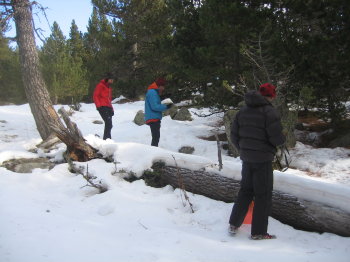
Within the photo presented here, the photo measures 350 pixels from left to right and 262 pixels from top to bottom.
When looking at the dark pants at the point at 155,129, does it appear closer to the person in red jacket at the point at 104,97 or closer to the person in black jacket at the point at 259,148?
the person in red jacket at the point at 104,97

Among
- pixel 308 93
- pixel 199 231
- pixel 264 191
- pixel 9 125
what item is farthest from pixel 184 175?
pixel 9 125

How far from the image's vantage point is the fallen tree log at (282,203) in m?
2.96

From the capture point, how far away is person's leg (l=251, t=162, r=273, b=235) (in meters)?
2.98

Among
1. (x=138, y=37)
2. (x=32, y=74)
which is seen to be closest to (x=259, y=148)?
(x=32, y=74)

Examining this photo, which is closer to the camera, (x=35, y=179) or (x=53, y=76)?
(x=35, y=179)

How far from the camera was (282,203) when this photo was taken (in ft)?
11.0

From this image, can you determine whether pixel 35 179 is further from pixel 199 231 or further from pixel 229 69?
pixel 229 69

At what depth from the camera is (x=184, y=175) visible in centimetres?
423

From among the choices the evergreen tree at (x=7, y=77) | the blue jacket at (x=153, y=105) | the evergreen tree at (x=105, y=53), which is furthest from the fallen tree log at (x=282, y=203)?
the evergreen tree at (x=7, y=77)

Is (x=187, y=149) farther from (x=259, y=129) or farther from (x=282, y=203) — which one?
(x=259, y=129)

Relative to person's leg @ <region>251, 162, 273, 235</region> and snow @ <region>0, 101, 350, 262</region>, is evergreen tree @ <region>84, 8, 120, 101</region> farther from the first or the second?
person's leg @ <region>251, 162, 273, 235</region>

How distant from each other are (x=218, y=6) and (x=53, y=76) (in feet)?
32.1

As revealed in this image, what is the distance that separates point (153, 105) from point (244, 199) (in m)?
2.93

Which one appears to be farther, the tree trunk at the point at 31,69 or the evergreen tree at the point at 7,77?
the evergreen tree at the point at 7,77
